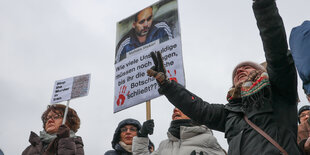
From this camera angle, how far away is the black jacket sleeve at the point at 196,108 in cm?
296

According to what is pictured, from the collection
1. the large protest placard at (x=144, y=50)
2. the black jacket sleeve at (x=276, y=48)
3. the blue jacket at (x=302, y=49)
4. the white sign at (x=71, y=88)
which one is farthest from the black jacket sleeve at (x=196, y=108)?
the white sign at (x=71, y=88)

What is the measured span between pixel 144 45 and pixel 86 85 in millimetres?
1207

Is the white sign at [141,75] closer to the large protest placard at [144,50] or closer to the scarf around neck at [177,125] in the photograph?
the large protest placard at [144,50]

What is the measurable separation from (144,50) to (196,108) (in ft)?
11.0

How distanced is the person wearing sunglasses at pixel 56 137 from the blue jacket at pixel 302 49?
3.28 meters

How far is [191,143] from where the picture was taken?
13.7 feet

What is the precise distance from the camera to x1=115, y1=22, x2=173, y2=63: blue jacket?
611 cm

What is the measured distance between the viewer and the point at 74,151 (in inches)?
183

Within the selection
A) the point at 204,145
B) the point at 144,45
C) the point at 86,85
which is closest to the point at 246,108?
the point at 204,145

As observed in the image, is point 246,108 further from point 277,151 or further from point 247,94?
point 277,151

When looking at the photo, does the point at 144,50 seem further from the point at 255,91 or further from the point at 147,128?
the point at 255,91

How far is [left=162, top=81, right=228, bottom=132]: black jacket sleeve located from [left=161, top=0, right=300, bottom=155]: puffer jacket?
0.41 feet

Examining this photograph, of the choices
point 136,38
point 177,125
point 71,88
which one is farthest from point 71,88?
point 177,125

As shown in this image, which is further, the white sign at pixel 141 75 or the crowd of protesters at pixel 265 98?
the white sign at pixel 141 75
